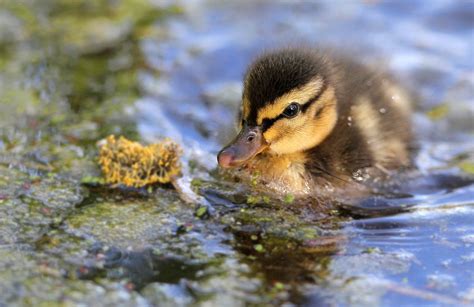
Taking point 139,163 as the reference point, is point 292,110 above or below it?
above

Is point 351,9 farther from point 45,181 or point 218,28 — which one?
point 45,181

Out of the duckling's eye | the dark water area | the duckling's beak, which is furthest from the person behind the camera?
the duckling's eye

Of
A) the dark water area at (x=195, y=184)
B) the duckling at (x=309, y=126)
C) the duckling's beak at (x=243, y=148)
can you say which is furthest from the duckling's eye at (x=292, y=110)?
the dark water area at (x=195, y=184)

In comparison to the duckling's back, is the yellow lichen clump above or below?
below

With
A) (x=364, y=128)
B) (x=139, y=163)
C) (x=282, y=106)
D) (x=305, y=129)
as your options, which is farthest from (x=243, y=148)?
(x=364, y=128)

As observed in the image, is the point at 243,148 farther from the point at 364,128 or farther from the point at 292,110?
the point at 364,128

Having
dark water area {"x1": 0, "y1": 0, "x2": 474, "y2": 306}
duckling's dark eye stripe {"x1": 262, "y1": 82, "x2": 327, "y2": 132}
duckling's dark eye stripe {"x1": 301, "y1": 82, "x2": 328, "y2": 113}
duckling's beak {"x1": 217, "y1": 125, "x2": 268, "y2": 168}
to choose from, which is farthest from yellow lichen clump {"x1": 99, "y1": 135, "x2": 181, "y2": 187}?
duckling's dark eye stripe {"x1": 301, "y1": 82, "x2": 328, "y2": 113}

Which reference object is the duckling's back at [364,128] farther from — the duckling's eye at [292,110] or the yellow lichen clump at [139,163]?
the yellow lichen clump at [139,163]

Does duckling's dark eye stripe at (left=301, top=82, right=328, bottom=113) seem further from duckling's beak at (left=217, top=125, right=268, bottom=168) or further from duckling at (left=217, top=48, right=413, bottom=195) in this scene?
duckling's beak at (left=217, top=125, right=268, bottom=168)
